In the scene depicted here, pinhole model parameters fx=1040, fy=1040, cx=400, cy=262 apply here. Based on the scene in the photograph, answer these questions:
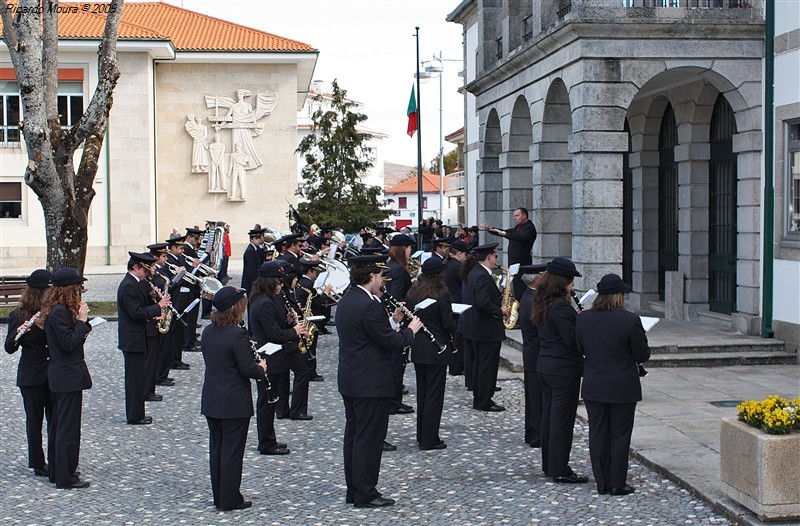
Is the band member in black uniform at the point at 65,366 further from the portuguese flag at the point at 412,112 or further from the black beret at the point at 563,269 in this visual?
the portuguese flag at the point at 412,112

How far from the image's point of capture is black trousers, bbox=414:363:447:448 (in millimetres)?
10273

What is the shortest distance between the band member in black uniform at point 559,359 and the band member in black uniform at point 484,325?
2.75 m

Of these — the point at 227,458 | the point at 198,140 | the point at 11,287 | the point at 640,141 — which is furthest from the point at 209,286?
the point at 198,140

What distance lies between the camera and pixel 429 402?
10305 mm

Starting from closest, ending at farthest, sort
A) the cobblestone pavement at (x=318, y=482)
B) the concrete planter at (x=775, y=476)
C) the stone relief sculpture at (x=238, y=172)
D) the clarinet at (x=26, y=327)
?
the concrete planter at (x=775, y=476)
the cobblestone pavement at (x=318, y=482)
the clarinet at (x=26, y=327)
the stone relief sculpture at (x=238, y=172)

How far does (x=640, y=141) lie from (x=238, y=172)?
26.4 meters

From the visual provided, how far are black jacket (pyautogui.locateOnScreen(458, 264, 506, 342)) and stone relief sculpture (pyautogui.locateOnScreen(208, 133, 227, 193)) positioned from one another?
108 ft

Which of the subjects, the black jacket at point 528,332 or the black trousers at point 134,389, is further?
the black trousers at point 134,389

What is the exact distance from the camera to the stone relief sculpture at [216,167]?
43.8 metres

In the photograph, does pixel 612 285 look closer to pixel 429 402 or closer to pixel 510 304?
pixel 429 402

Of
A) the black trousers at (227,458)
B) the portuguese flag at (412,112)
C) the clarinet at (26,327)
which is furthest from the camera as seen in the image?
the portuguese flag at (412,112)

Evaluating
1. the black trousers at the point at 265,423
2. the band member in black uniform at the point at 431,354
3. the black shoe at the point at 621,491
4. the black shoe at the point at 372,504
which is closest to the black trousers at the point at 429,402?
the band member in black uniform at the point at 431,354

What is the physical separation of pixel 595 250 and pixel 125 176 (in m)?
30.1

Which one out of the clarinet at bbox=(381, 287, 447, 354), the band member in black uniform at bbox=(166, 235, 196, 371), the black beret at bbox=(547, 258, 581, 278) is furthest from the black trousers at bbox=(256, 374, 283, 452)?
the band member in black uniform at bbox=(166, 235, 196, 371)
